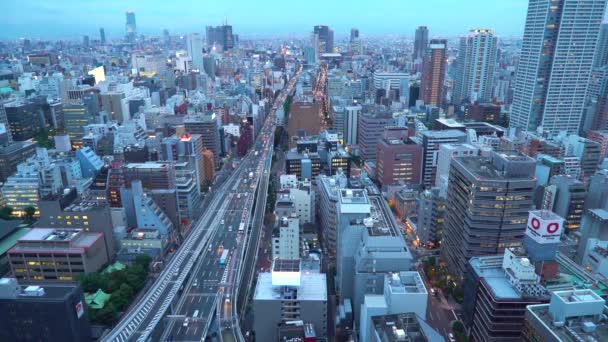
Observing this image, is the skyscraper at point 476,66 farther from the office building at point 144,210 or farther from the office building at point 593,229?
the office building at point 144,210

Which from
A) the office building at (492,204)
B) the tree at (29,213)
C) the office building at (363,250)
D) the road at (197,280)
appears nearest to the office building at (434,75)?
the road at (197,280)

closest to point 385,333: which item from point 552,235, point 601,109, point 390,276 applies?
point 390,276

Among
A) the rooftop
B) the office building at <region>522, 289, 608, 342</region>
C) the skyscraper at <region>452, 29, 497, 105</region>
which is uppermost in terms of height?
the skyscraper at <region>452, 29, 497, 105</region>

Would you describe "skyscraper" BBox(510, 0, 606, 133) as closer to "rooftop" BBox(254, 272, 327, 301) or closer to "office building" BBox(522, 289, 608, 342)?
"office building" BBox(522, 289, 608, 342)

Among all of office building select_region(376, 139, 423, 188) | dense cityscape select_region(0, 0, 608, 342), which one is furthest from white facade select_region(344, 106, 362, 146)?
office building select_region(376, 139, 423, 188)

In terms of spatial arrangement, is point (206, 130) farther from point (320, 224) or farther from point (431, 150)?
point (431, 150)

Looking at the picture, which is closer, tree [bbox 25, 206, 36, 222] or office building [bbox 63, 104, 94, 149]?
tree [bbox 25, 206, 36, 222]
